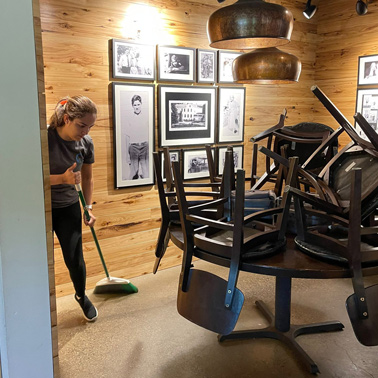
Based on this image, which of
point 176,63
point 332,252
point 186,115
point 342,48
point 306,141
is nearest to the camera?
point 332,252

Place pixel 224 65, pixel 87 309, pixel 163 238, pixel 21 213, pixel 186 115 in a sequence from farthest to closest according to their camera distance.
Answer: pixel 224 65
pixel 186 115
pixel 87 309
pixel 163 238
pixel 21 213

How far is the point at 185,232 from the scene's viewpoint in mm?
2119

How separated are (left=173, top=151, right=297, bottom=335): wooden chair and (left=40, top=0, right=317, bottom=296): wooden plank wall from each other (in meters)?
1.61

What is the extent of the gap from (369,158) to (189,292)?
1.34m

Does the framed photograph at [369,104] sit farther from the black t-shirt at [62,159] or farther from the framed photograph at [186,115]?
the black t-shirt at [62,159]

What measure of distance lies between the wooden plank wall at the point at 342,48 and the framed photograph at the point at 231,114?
1.26m

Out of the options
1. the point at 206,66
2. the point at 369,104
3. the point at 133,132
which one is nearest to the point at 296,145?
the point at 206,66

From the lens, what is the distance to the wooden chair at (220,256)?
192 cm

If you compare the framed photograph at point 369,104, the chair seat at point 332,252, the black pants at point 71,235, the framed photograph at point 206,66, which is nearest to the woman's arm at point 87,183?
the black pants at point 71,235

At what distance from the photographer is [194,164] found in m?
4.17

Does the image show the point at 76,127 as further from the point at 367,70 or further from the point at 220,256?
the point at 367,70

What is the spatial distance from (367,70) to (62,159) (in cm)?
343

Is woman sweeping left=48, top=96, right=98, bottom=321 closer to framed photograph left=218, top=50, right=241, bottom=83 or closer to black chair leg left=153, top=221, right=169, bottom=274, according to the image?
black chair leg left=153, top=221, right=169, bottom=274

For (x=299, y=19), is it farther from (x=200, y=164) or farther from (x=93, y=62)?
(x=93, y=62)
